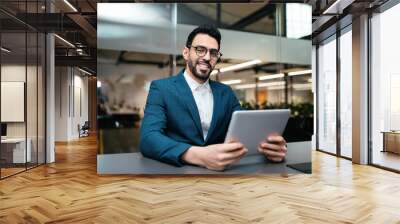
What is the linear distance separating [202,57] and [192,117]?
26cm

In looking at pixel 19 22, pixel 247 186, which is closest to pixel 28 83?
pixel 19 22

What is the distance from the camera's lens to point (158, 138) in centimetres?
156

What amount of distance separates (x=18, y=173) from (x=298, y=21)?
4.82 metres

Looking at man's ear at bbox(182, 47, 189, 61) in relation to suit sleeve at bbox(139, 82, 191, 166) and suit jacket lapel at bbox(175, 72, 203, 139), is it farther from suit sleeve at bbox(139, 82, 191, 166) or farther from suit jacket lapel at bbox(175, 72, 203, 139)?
suit sleeve at bbox(139, 82, 191, 166)

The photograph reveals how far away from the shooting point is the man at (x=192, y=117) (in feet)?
5.00

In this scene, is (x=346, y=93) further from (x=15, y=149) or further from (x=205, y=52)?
(x=205, y=52)

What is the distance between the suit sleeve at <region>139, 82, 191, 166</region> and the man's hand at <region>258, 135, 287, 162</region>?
304 millimetres

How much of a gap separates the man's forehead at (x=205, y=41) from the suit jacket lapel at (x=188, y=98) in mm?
182

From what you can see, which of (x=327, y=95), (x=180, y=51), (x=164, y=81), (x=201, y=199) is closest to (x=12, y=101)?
(x=201, y=199)

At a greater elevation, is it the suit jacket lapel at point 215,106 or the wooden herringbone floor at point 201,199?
the suit jacket lapel at point 215,106

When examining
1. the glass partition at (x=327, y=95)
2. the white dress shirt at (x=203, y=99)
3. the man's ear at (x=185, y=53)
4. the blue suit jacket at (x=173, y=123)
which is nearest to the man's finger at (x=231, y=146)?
the blue suit jacket at (x=173, y=123)

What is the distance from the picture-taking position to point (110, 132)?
329cm

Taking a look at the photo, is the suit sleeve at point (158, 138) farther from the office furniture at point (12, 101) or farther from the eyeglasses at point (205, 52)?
the office furniture at point (12, 101)

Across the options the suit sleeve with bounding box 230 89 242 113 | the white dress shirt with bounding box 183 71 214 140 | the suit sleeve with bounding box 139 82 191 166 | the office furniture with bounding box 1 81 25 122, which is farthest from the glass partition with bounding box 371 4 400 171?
the office furniture with bounding box 1 81 25 122
